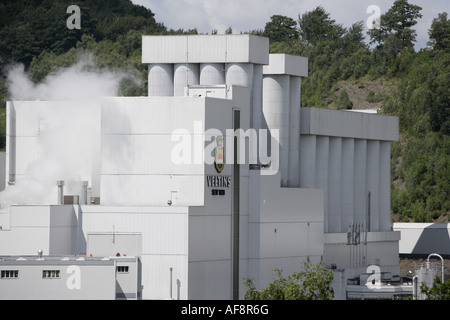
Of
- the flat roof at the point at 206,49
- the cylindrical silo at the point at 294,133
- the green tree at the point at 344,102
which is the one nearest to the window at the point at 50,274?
the flat roof at the point at 206,49

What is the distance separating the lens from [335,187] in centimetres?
12025

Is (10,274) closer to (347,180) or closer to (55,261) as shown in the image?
(55,261)

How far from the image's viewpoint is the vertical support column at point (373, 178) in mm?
126312

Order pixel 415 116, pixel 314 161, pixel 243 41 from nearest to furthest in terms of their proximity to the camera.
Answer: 1. pixel 243 41
2. pixel 314 161
3. pixel 415 116

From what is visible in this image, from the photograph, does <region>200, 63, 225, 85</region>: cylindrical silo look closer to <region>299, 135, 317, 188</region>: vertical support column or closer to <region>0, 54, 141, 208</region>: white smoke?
<region>0, 54, 141, 208</region>: white smoke

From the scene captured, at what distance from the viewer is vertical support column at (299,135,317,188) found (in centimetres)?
11550

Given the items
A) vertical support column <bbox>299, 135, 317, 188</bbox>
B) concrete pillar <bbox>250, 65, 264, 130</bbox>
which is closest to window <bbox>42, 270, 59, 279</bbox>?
concrete pillar <bbox>250, 65, 264, 130</bbox>

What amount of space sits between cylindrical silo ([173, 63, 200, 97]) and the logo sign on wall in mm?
11297

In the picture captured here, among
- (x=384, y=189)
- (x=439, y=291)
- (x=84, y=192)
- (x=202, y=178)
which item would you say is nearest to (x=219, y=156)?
(x=202, y=178)

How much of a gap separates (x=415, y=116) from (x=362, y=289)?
6976 cm

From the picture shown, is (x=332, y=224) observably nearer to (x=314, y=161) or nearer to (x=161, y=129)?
(x=314, y=161)

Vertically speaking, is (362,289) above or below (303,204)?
below
